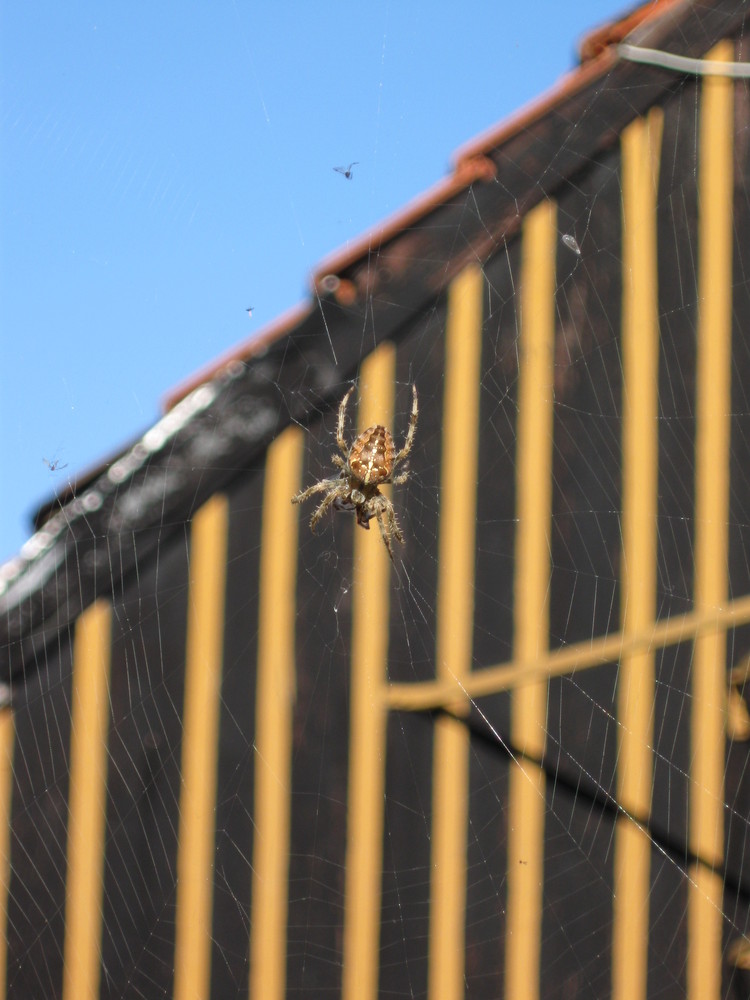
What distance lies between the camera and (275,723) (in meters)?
4.94

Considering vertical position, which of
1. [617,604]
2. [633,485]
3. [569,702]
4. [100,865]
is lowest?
[100,865]

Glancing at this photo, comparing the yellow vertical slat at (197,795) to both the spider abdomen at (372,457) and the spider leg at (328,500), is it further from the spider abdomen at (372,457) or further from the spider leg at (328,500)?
the spider abdomen at (372,457)

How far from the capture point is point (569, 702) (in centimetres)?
515

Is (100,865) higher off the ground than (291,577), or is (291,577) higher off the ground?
(291,577)

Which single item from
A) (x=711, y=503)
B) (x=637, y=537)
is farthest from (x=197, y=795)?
(x=711, y=503)

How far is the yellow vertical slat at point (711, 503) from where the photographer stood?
203 inches

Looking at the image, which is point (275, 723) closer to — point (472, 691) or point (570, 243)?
point (472, 691)

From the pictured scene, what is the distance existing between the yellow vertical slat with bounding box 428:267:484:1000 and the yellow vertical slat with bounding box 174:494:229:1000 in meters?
0.96

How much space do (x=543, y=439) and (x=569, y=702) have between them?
46.8 inches

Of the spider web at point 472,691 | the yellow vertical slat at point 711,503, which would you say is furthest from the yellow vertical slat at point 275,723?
the yellow vertical slat at point 711,503

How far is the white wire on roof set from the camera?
4.79 meters

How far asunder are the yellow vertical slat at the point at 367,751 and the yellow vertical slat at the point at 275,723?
0.91 feet

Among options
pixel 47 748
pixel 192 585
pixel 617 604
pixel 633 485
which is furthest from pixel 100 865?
pixel 633 485

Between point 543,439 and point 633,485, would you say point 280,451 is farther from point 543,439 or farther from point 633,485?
point 633,485
